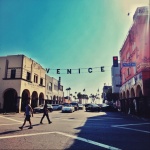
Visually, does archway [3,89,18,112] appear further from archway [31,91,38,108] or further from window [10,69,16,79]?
archway [31,91,38,108]

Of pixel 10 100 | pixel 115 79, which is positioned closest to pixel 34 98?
pixel 10 100

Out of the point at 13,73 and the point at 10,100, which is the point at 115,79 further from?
the point at 10,100

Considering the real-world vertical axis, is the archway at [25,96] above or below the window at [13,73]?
below

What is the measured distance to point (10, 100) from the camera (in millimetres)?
32219

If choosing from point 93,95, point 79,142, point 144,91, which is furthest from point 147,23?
point 93,95

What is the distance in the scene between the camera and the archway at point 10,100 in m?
31.4

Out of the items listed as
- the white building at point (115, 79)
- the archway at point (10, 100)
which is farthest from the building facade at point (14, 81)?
the white building at point (115, 79)

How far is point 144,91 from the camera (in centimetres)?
2078

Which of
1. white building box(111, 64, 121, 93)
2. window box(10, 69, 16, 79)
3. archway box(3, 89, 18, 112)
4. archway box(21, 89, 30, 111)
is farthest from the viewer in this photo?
white building box(111, 64, 121, 93)

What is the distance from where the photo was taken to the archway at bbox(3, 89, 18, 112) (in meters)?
31.4

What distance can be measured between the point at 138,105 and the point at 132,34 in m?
9.53

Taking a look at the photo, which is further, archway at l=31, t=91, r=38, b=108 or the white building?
the white building

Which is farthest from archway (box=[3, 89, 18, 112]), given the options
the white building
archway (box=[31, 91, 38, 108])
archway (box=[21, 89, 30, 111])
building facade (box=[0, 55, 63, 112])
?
the white building

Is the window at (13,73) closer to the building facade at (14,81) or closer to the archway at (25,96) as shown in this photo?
the building facade at (14,81)
